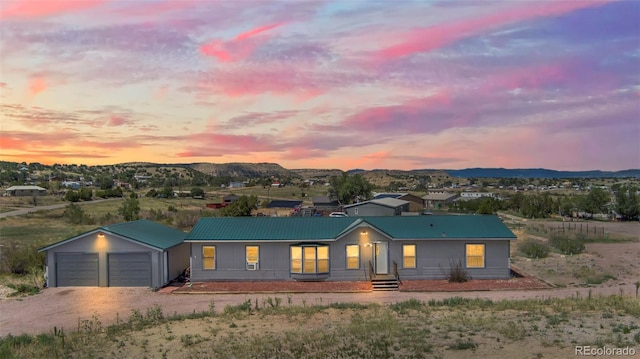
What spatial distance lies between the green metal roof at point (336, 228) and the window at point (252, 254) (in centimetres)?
60

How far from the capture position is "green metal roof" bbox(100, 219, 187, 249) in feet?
84.3

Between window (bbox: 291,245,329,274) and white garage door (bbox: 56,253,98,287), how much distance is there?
9966 millimetres

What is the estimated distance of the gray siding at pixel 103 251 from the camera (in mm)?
25531

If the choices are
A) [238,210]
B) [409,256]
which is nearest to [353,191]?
[238,210]

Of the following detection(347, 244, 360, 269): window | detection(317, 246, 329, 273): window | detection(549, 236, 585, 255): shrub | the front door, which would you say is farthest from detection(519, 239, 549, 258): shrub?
detection(317, 246, 329, 273): window

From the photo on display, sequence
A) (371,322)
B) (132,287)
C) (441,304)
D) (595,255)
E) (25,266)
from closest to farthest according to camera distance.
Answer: (371,322)
(441,304)
(132,287)
(25,266)
(595,255)

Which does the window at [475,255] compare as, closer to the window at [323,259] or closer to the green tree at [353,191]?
the window at [323,259]

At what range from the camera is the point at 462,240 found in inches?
1041

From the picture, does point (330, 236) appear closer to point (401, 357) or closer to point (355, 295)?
point (355, 295)

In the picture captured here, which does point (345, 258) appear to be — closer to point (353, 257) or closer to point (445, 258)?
point (353, 257)

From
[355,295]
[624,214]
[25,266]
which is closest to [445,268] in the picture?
[355,295]

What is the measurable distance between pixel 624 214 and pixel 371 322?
61612 millimetres

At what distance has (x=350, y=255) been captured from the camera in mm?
26656

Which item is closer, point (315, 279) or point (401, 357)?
point (401, 357)
